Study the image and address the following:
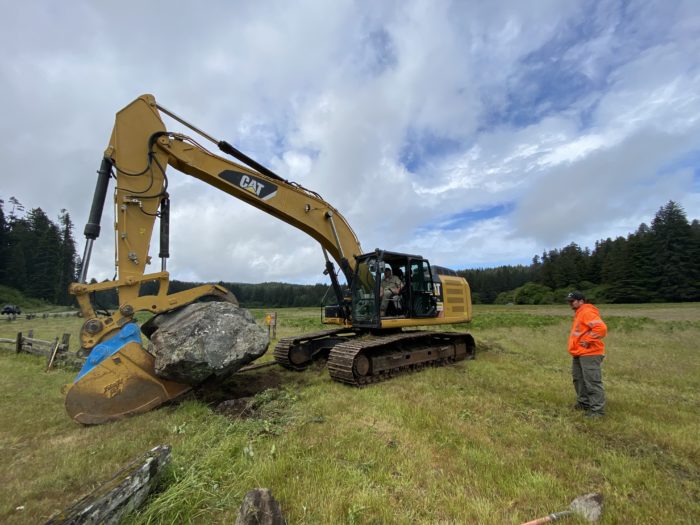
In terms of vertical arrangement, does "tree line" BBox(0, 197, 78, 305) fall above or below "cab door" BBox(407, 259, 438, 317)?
above

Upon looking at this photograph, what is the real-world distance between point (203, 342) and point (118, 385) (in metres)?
1.19

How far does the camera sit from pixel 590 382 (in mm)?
5438

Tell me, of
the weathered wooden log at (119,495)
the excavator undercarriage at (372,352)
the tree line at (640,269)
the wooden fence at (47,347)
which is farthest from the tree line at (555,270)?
the weathered wooden log at (119,495)

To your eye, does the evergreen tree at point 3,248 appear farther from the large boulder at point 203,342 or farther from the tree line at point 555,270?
the large boulder at point 203,342

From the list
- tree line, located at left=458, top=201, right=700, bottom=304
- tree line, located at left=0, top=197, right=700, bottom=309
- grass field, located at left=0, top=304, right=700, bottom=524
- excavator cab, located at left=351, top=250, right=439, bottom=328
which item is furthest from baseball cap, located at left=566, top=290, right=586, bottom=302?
tree line, located at left=458, top=201, right=700, bottom=304

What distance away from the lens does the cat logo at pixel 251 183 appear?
6.99 m

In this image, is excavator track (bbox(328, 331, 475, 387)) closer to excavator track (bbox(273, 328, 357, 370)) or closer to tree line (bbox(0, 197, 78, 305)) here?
excavator track (bbox(273, 328, 357, 370))

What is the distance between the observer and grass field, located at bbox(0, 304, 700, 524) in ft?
9.69

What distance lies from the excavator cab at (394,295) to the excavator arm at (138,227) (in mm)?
1779

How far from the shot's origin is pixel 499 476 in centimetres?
344

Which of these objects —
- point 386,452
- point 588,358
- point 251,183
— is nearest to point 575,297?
point 588,358

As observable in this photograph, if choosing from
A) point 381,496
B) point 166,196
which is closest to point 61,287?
point 166,196

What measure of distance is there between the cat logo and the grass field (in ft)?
12.2

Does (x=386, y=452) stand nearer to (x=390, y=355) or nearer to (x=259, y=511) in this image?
(x=259, y=511)
